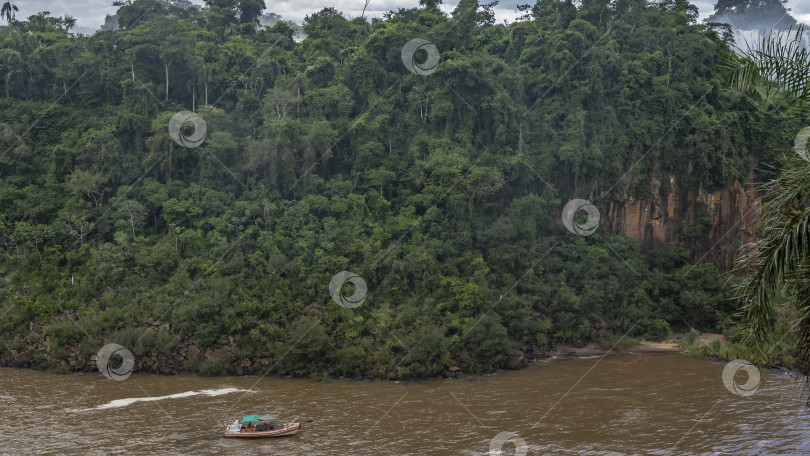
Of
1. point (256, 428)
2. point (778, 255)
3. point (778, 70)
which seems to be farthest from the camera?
point (256, 428)

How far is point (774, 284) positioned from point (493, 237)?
28.6 metres

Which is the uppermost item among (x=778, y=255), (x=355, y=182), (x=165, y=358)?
(x=355, y=182)

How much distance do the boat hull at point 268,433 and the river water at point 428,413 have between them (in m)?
0.21

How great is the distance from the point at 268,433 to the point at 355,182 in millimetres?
18362

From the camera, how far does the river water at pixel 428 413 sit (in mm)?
20328

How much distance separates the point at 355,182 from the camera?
121 ft

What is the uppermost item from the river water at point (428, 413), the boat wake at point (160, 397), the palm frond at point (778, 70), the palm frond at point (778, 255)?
the palm frond at point (778, 70)

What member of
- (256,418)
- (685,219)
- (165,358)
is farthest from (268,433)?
(685,219)

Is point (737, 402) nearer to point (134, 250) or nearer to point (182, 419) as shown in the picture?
point (182, 419)

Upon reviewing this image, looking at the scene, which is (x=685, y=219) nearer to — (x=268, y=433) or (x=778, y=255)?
(x=268, y=433)

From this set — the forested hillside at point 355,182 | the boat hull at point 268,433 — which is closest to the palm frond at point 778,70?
the boat hull at point 268,433

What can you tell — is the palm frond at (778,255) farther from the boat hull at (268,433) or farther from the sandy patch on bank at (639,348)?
the sandy patch on bank at (639,348)

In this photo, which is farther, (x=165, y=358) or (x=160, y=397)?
(x=165, y=358)

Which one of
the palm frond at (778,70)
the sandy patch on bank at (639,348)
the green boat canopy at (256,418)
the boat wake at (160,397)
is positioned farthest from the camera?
the sandy patch on bank at (639,348)
